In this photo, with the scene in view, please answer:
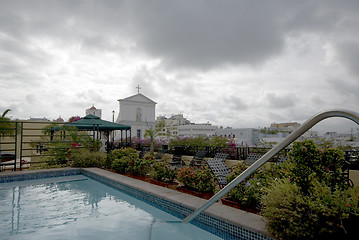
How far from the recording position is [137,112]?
36.8 m

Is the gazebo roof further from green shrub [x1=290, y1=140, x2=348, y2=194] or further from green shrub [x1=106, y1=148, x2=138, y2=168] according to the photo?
green shrub [x1=290, y1=140, x2=348, y2=194]

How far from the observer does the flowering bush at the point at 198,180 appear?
14.9 ft

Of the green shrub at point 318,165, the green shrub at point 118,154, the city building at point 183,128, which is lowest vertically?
the green shrub at point 118,154

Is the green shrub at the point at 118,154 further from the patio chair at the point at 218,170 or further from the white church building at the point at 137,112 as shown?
the white church building at the point at 137,112

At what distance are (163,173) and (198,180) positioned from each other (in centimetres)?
125

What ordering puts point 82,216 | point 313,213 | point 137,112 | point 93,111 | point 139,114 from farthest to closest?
point 93,111 → point 139,114 → point 137,112 → point 82,216 → point 313,213

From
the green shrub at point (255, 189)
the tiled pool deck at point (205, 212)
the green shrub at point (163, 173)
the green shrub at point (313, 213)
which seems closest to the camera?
the green shrub at point (313, 213)

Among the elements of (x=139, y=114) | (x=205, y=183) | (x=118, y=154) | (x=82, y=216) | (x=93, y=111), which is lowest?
(x=82, y=216)

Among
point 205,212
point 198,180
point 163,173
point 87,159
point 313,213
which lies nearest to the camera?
point 313,213

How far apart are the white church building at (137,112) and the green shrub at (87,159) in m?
25.8

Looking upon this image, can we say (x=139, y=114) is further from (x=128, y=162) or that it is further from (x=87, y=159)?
(x=128, y=162)

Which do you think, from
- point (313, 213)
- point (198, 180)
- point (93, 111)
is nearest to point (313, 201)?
point (313, 213)

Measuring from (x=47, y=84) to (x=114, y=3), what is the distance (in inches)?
257

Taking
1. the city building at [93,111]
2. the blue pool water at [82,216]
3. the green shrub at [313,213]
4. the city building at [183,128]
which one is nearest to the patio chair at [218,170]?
the blue pool water at [82,216]
